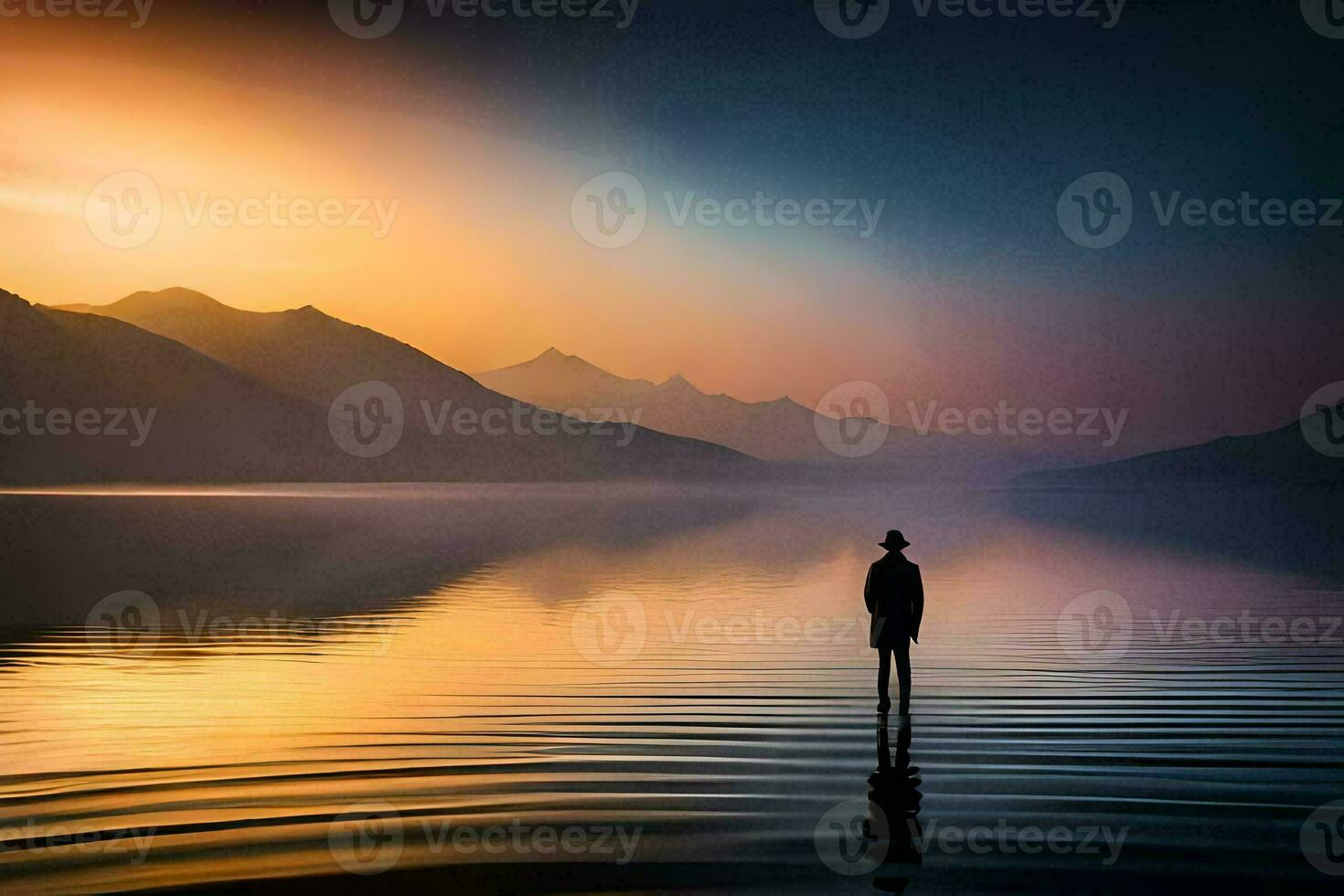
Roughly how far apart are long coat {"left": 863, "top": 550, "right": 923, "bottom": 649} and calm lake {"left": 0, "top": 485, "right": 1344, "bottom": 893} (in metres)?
1.03

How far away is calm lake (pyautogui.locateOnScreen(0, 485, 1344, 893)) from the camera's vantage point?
8102 millimetres

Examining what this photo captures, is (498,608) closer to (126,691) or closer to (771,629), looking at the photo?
(771,629)

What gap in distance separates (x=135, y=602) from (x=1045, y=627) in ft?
64.1

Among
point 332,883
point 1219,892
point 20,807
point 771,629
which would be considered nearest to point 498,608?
point 771,629

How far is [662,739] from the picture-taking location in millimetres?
12117

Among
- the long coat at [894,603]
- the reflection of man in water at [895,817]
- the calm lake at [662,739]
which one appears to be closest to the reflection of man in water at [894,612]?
the long coat at [894,603]

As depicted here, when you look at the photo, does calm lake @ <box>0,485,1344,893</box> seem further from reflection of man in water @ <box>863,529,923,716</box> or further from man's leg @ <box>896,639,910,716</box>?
reflection of man in water @ <box>863,529,923,716</box>

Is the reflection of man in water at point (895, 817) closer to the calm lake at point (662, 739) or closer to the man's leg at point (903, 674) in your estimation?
the calm lake at point (662, 739)

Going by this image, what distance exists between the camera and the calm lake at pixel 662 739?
810 cm

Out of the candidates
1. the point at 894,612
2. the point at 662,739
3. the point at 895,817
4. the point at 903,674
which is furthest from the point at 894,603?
the point at 895,817

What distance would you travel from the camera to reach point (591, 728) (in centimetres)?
1264

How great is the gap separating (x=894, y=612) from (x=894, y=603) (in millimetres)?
104

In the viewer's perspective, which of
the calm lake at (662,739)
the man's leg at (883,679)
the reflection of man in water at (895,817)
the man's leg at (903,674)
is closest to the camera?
the reflection of man in water at (895,817)

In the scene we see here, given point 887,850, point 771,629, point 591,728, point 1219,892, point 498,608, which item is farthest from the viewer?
point 498,608
